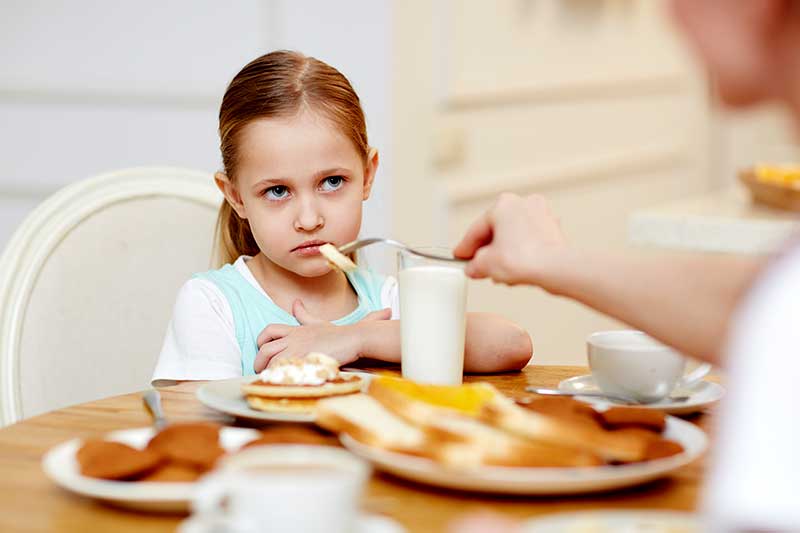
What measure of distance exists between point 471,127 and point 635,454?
2497mm

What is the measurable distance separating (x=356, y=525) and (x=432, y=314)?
593mm

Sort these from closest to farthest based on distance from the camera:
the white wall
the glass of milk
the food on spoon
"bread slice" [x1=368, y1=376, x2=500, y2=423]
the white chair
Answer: "bread slice" [x1=368, y1=376, x2=500, y2=423] → the glass of milk → the food on spoon → the white chair → the white wall

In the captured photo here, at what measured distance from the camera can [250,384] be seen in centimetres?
119

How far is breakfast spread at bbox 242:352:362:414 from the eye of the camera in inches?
45.5

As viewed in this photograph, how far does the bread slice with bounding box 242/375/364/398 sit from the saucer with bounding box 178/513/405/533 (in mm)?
296

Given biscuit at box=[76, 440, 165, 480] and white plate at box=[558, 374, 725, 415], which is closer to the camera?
biscuit at box=[76, 440, 165, 480]

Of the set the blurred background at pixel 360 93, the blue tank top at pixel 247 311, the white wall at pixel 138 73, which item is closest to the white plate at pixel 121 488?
the blue tank top at pixel 247 311

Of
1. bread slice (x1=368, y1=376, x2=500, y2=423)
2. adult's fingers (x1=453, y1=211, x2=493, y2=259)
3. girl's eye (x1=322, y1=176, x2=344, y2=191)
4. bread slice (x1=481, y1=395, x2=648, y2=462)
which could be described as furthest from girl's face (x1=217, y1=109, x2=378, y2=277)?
bread slice (x1=481, y1=395, x2=648, y2=462)

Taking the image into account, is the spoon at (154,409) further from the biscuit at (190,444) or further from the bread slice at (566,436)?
the bread slice at (566,436)

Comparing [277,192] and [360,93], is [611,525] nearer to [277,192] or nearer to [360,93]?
[277,192]

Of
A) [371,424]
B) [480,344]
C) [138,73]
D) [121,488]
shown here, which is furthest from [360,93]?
[121,488]

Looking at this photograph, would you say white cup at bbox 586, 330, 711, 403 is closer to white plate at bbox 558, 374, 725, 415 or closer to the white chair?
white plate at bbox 558, 374, 725, 415

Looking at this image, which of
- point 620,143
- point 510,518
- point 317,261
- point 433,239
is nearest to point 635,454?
point 510,518

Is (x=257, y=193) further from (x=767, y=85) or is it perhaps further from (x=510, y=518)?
(x=767, y=85)
